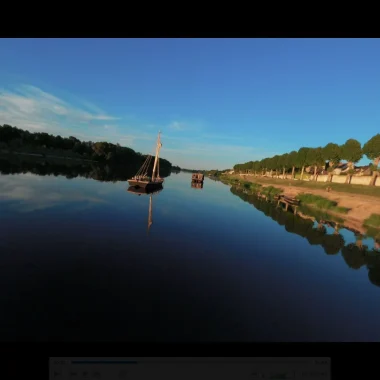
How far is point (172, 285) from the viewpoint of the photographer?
534cm

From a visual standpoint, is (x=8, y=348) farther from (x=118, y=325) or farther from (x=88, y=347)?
(x=118, y=325)

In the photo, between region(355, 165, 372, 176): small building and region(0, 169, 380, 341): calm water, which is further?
region(355, 165, 372, 176): small building

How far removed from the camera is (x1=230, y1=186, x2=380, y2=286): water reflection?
793cm

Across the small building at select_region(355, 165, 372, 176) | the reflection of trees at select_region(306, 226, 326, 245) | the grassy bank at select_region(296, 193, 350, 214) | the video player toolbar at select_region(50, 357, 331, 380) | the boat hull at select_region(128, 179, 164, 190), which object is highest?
the small building at select_region(355, 165, 372, 176)

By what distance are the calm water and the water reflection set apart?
5.7 inches

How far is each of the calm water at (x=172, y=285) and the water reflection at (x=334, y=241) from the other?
14 centimetres

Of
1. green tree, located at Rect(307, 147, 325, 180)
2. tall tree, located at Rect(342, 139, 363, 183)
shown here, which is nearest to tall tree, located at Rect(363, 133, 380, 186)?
tall tree, located at Rect(342, 139, 363, 183)

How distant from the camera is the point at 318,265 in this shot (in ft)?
25.0

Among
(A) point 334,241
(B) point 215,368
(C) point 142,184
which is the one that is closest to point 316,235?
(A) point 334,241

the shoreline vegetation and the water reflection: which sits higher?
the shoreline vegetation

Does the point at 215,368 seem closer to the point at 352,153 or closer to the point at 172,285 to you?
the point at 172,285

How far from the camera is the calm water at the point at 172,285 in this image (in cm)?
386

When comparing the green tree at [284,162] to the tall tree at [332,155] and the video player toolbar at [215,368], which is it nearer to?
the tall tree at [332,155]

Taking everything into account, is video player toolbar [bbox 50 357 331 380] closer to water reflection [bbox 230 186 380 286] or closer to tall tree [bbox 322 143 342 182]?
water reflection [bbox 230 186 380 286]
